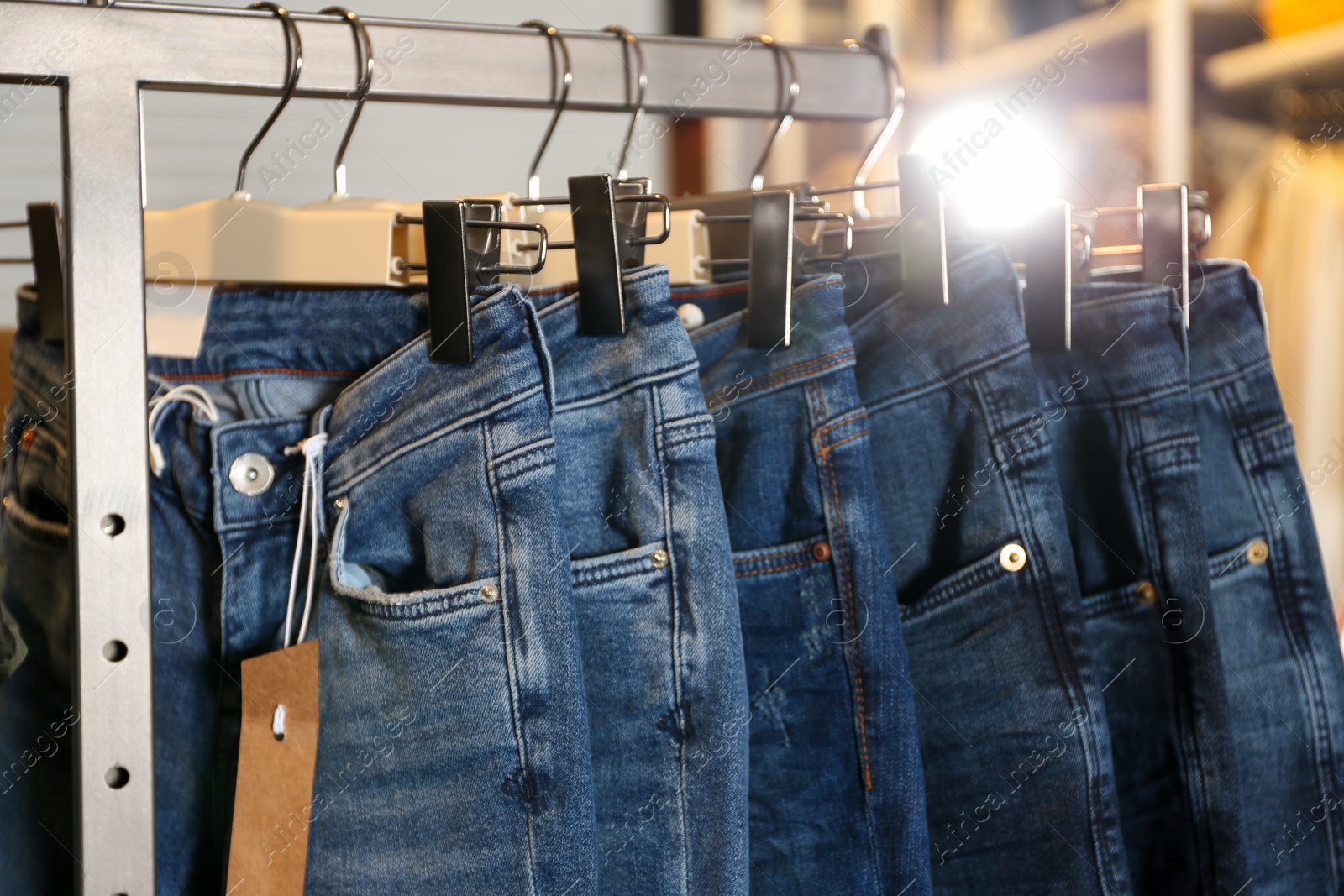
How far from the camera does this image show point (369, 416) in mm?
542

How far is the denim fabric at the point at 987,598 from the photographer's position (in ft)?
1.86

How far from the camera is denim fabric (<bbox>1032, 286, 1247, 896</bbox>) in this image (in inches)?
24.4

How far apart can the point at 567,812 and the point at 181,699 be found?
242mm

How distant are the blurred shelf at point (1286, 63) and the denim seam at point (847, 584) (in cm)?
140

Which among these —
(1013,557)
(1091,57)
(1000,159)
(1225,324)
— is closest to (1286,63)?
(1091,57)

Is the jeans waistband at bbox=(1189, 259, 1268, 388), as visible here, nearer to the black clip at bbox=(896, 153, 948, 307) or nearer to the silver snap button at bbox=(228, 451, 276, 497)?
the black clip at bbox=(896, 153, 948, 307)

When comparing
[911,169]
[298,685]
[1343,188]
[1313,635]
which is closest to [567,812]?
[298,685]

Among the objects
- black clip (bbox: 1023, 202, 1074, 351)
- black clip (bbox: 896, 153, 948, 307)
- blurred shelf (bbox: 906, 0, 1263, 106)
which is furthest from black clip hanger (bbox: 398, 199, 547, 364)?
blurred shelf (bbox: 906, 0, 1263, 106)

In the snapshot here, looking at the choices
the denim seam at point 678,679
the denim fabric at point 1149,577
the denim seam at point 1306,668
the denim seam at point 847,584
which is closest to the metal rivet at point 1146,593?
the denim fabric at point 1149,577

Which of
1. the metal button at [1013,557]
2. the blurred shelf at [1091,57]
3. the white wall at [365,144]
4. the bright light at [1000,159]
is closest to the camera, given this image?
the metal button at [1013,557]

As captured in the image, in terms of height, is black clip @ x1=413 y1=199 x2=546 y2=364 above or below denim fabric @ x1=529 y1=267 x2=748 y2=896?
above

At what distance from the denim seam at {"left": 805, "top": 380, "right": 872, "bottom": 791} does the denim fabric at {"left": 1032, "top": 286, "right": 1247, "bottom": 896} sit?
0.20 m

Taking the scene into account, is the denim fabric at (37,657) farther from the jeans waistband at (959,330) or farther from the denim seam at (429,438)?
the jeans waistband at (959,330)

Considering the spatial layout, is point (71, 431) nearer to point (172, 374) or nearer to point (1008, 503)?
point (172, 374)
